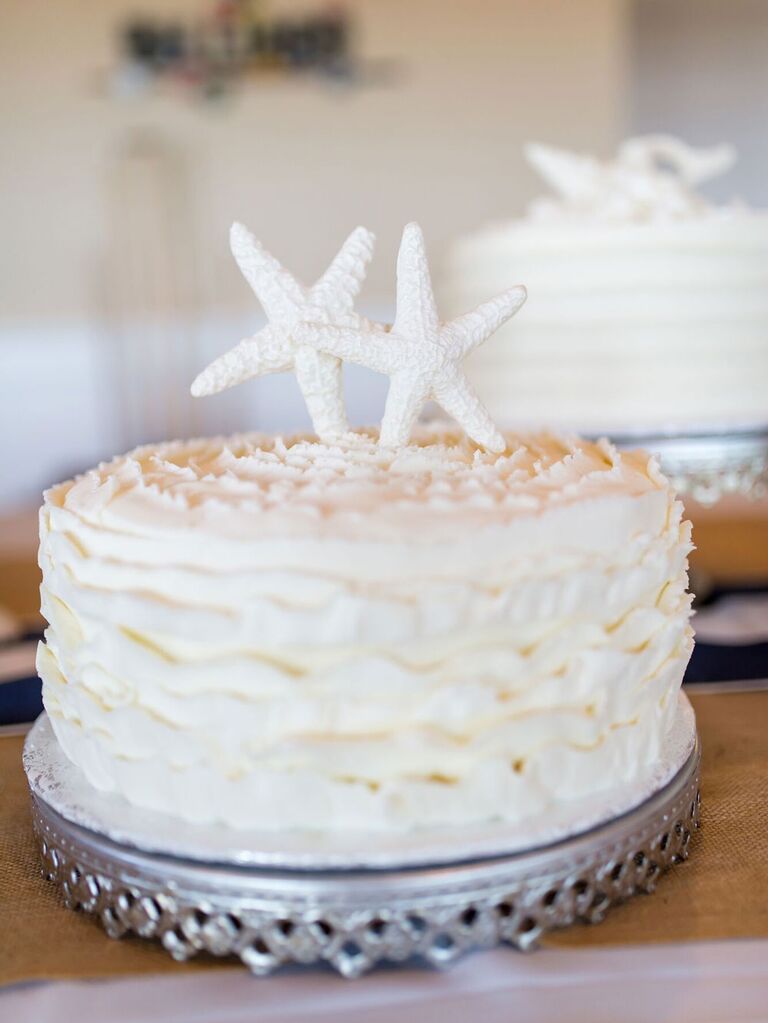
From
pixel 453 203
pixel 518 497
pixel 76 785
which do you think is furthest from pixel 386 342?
pixel 453 203

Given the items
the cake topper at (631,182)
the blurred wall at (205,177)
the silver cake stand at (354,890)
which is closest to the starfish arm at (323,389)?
the silver cake stand at (354,890)

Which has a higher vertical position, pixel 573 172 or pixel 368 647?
pixel 573 172

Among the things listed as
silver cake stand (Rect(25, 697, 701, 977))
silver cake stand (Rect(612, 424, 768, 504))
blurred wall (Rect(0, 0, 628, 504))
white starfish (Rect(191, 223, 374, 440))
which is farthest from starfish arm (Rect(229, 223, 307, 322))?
blurred wall (Rect(0, 0, 628, 504))

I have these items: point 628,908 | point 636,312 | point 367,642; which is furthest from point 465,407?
point 636,312

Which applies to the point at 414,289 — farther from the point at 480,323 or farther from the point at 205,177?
the point at 205,177

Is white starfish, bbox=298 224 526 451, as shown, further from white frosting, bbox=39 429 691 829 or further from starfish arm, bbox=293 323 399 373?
white frosting, bbox=39 429 691 829

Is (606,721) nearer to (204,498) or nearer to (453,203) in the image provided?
(204,498)
